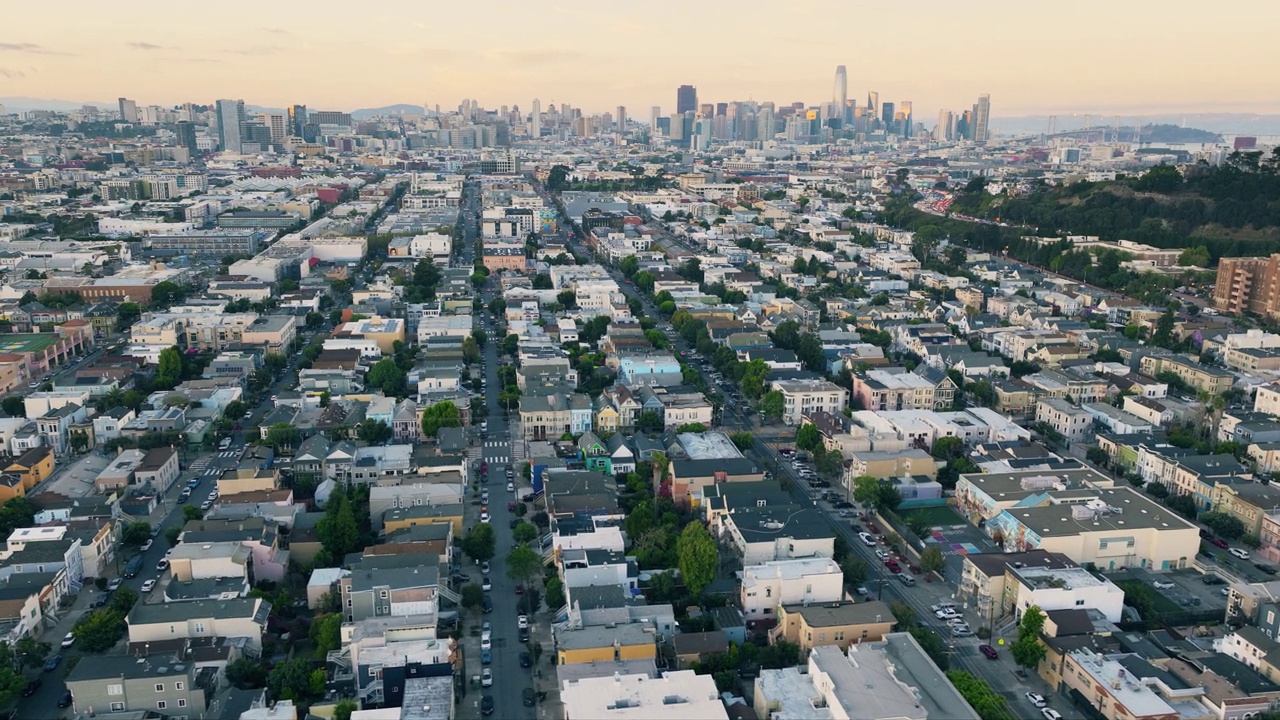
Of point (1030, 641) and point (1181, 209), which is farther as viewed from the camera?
point (1181, 209)

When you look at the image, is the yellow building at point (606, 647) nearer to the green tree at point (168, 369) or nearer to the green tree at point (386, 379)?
the green tree at point (386, 379)

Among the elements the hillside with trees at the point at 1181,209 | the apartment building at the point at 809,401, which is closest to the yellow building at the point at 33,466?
the apartment building at the point at 809,401

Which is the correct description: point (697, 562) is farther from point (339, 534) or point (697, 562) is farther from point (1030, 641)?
point (339, 534)

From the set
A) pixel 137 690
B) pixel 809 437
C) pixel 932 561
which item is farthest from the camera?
pixel 809 437

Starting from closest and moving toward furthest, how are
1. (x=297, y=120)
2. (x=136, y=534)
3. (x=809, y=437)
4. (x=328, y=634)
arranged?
(x=328, y=634) → (x=136, y=534) → (x=809, y=437) → (x=297, y=120)

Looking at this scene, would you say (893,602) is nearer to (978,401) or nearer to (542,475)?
(542,475)

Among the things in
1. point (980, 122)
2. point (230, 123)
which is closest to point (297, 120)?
point (230, 123)

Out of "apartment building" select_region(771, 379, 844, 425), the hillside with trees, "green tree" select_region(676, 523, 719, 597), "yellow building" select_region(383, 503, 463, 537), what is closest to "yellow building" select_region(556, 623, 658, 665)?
"green tree" select_region(676, 523, 719, 597)
